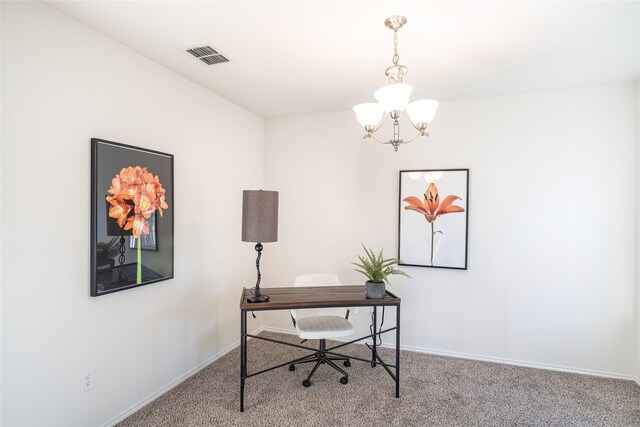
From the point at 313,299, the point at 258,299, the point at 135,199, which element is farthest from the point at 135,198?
the point at 313,299

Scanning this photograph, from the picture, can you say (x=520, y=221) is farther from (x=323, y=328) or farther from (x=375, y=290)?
(x=323, y=328)

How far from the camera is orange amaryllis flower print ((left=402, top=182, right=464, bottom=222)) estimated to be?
334 centimetres

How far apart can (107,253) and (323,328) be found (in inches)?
65.6

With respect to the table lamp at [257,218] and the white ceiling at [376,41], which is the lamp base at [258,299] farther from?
the white ceiling at [376,41]

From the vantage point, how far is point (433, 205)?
133 inches

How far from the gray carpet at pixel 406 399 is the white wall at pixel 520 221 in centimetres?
33

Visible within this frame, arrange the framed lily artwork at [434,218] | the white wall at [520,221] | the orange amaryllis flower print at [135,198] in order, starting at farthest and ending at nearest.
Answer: the framed lily artwork at [434,218] → the white wall at [520,221] → the orange amaryllis flower print at [135,198]

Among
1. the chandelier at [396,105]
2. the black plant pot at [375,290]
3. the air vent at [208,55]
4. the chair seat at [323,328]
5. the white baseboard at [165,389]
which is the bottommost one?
the white baseboard at [165,389]

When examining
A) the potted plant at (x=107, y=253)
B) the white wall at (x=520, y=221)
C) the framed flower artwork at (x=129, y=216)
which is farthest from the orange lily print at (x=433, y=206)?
the potted plant at (x=107, y=253)

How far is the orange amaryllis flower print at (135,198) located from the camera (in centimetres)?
218

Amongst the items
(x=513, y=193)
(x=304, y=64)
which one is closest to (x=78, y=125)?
(x=304, y=64)

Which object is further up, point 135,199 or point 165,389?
point 135,199

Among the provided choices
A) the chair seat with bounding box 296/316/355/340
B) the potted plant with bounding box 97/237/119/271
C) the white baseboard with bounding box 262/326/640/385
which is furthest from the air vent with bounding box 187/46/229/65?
the white baseboard with bounding box 262/326/640/385

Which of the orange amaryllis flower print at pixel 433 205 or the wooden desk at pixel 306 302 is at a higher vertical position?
the orange amaryllis flower print at pixel 433 205
